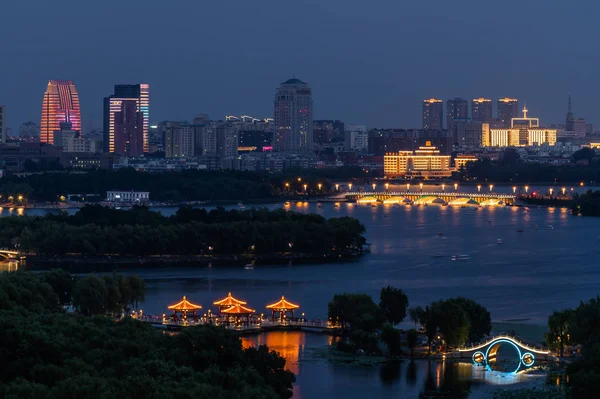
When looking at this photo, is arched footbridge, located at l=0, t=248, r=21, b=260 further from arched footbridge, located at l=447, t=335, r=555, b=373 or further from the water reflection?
arched footbridge, located at l=447, t=335, r=555, b=373

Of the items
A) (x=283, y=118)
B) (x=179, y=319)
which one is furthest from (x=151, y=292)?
(x=283, y=118)

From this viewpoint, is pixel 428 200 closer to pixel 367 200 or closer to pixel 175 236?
pixel 367 200

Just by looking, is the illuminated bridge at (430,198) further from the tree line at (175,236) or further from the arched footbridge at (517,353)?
the arched footbridge at (517,353)

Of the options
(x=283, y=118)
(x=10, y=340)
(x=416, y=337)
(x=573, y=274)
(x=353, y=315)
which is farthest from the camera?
(x=283, y=118)

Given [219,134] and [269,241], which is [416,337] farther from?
[219,134]

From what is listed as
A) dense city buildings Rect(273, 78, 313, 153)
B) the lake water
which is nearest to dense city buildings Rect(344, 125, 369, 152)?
dense city buildings Rect(273, 78, 313, 153)

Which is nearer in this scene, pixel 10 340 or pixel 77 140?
pixel 10 340

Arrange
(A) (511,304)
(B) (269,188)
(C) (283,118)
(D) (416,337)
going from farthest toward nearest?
(C) (283,118) < (B) (269,188) < (A) (511,304) < (D) (416,337)

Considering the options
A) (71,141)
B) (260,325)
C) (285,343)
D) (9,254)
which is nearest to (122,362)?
Answer: (285,343)

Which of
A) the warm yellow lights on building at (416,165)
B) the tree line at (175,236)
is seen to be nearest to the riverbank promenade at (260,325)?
the tree line at (175,236)
